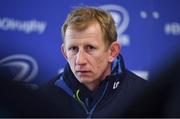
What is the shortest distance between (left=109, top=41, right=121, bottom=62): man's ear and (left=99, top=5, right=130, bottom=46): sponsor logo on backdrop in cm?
3

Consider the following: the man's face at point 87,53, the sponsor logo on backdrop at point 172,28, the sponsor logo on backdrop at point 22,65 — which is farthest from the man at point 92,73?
the sponsor logo on backdrop at point 172,28

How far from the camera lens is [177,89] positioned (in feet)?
5.77

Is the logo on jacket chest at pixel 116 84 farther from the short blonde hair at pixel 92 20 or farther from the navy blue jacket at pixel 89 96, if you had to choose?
the short blonde hair at pixel 92 20

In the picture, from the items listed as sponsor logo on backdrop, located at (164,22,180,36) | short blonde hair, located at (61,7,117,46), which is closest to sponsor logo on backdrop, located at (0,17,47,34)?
short blonde hair, located at (61,7,117,46)

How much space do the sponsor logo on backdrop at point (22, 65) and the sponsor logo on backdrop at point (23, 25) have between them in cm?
13

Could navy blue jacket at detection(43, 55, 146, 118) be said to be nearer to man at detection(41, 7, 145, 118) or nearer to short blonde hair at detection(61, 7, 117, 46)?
man at detection(41, 7, 145, 118)

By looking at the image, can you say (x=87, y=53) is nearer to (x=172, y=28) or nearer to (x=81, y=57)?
(x=81, y=57)

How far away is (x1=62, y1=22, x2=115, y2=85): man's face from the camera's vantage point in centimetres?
168

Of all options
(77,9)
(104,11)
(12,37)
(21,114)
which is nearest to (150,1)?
(104,11)

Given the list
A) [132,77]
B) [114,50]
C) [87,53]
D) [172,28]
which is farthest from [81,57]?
[172,28]

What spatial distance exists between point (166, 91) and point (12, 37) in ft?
2.54

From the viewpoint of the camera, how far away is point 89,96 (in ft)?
5.69

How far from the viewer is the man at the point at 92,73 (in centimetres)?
168

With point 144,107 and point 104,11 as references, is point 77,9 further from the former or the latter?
point 144,107
